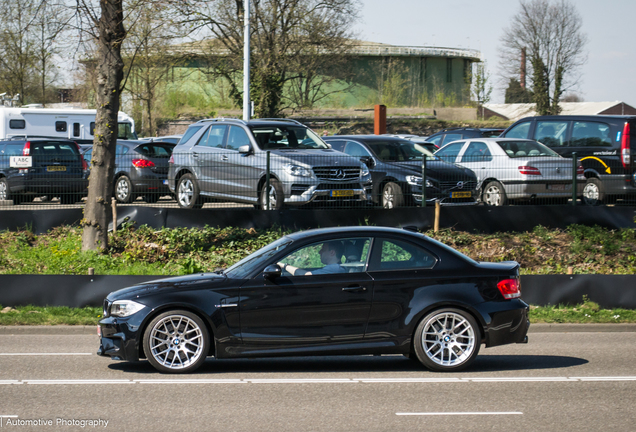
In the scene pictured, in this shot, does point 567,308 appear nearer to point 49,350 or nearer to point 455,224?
point 455,224

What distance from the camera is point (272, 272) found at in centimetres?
725

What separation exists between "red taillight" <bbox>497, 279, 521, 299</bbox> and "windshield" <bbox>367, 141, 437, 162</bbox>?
8639 millimetres

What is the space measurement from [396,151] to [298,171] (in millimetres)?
3329

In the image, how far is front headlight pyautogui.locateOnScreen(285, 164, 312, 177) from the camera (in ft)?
46.5

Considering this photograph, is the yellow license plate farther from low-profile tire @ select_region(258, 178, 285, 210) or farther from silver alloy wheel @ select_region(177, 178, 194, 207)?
silver alloy wheel @ select_region(177, 178, 194, 207)

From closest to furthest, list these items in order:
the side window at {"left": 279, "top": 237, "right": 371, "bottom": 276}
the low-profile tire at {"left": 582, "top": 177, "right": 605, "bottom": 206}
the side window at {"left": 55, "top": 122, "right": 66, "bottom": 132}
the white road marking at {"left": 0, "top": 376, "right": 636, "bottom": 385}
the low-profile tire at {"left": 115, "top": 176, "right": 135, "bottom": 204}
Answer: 1. the white road marking at {"left": 0, "top": 376, "right": 636, "bottom": 385}
2. the side window at {"left": 279, "top": 237, "right": 371, "bottom": 276}
3. the low-profile tire at {"left": 582, "top": 177, "right": 605, "bottom": 206}
4. the low-profile tire at {"left": 115, "top": 176, "right": 135, "bottom": 204}
5. the side window at {"left": 55, "top": 122, "right": 66, "bottom": 132}

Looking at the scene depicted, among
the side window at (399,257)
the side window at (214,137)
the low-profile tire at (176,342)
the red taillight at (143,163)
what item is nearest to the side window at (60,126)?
the red taillight at (143,163)

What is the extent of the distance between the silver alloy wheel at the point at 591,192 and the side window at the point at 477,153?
7.65 feet

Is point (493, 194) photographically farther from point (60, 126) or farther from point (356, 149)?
point (60, 126)

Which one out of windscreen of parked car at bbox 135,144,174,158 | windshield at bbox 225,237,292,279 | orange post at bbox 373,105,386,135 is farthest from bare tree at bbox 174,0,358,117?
windshield at bbox 225,237,292,279

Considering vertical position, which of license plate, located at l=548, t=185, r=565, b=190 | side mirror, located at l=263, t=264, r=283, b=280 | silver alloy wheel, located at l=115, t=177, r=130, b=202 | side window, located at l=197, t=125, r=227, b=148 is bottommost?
side mirror, located at l=263, t=264, r=283, b=280

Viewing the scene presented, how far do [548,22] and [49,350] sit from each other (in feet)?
193

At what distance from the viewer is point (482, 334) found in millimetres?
7504

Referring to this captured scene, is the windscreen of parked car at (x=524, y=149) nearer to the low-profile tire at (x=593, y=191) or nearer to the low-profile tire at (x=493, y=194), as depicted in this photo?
the low-profile tire at (x=493, y=194)
